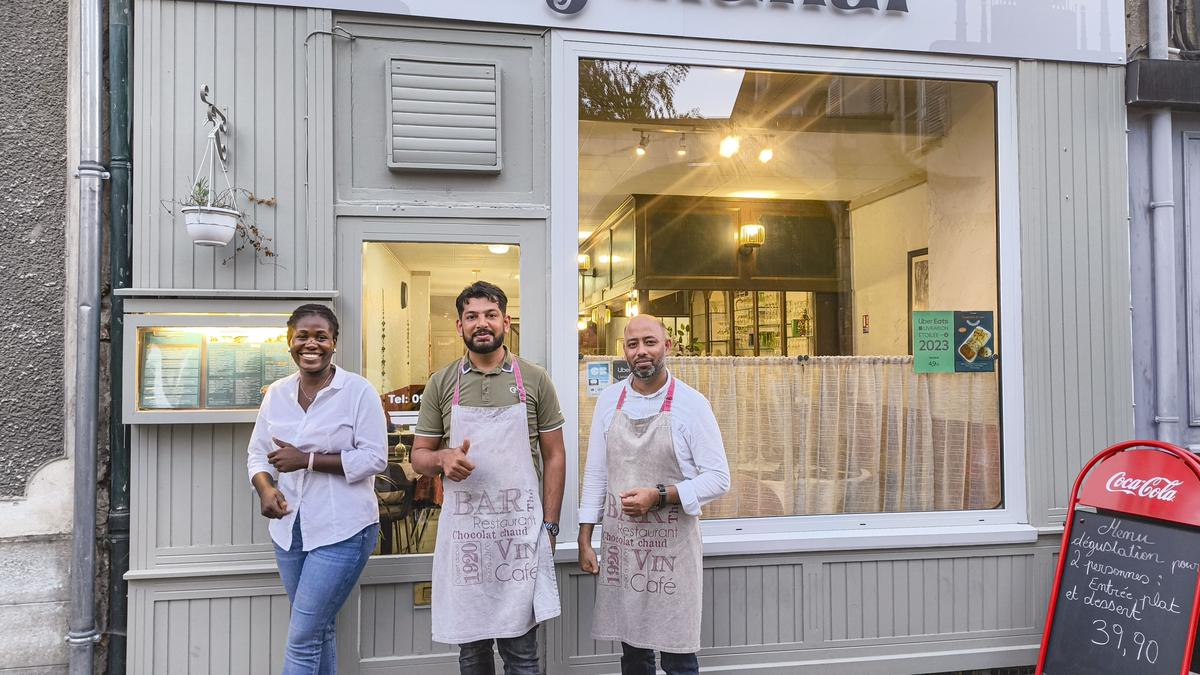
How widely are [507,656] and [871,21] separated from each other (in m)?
3.79

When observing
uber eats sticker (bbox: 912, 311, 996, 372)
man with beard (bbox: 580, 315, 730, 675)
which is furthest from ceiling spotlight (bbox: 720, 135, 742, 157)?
man with beard (bbox: 580, 315, 730, 675)

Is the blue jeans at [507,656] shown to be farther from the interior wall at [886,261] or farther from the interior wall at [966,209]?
the interior wall at [966,209]

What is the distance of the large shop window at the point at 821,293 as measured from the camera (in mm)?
4027

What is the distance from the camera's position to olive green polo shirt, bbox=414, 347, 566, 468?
9.54 ft

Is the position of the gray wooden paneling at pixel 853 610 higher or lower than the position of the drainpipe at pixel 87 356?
lower

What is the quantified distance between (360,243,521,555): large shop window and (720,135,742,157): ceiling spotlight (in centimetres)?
194

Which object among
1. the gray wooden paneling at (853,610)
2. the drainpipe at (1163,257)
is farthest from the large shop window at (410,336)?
the drainpipe at (1163,257)

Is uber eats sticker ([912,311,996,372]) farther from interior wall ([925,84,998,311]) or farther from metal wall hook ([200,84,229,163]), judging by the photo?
metal wall hook ([200,84,229,163])

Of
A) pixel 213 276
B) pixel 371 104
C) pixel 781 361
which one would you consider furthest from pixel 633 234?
pixel 213 276

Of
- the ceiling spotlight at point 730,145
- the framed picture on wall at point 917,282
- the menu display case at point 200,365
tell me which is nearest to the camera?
the menu display case at point 200,365

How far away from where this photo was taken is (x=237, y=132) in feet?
11.2

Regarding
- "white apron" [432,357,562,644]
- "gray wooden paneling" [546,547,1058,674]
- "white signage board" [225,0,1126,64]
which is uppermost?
"white signage board" [225,0,1126,64]

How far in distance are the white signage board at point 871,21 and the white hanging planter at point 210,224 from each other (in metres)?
1.53

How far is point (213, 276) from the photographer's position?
337 cm
